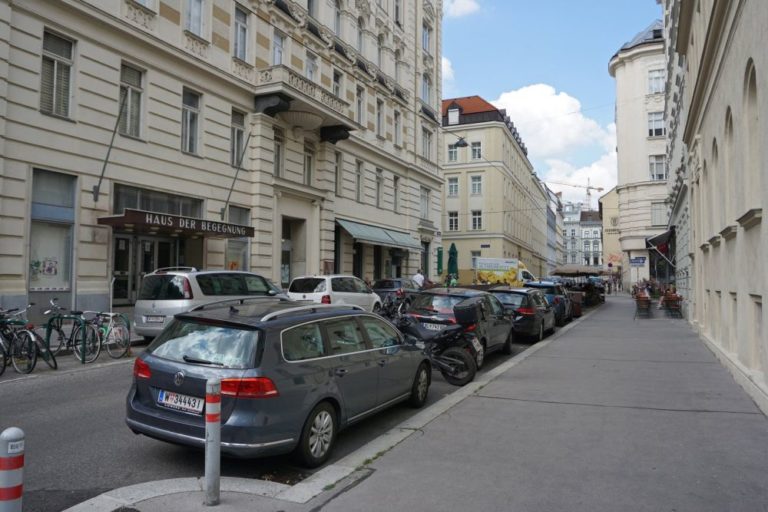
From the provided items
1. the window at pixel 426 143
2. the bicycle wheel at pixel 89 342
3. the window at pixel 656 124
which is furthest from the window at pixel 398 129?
the bicycle wheel at pixel 89 342

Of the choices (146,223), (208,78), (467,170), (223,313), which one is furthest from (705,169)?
(467,170)

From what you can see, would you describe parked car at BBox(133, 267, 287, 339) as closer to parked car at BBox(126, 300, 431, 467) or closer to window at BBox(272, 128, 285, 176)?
parked car at BBox(126, 300, 431, 467)

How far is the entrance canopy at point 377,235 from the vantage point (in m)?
27.7

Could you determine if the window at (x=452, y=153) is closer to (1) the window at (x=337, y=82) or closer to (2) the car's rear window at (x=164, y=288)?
(1) the window at (x=337, y=82)

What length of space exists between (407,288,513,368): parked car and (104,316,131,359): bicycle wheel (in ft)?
18.7

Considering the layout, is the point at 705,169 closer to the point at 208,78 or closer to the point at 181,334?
the point at 181,334

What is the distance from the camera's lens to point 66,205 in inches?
597

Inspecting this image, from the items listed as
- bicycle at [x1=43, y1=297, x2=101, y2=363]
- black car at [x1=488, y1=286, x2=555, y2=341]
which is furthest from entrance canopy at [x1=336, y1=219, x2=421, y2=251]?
bicycle at [x1=43, y1=297, x2=101, y2=363]

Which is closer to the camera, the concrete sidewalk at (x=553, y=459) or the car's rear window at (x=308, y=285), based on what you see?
the concrete sidewalk at (x=553, y=459)

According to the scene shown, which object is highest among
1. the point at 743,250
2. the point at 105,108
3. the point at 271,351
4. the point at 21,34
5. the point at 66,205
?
the point at 21,34

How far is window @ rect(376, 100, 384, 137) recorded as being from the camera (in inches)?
1245

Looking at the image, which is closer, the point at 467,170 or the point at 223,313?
the point at 223,313

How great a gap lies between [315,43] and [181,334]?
2301 cm

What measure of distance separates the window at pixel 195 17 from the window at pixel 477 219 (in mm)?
41990
